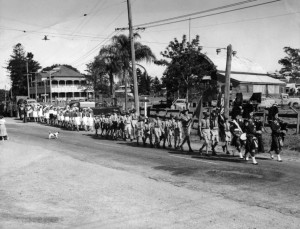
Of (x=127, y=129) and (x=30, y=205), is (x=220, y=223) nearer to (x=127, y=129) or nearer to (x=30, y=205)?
(x=30, y=205)

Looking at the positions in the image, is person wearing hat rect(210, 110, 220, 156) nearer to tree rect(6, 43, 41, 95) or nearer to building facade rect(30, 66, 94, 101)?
building facade rect(30, 66, 94, 101)

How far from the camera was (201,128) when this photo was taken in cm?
1756

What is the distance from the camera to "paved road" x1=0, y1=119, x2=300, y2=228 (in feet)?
27.7

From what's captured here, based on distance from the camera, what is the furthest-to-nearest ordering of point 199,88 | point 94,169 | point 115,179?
point 199,88, point 94,169, point 115,179

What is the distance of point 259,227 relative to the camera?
777 centimetres

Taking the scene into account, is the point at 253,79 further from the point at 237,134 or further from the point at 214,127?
the point at 237,134

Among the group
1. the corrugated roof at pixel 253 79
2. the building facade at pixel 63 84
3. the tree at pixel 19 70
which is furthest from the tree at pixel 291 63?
the tree at pixel 19 70

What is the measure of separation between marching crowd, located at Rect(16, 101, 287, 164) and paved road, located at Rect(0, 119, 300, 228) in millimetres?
851

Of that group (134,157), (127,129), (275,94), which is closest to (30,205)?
(134,157)

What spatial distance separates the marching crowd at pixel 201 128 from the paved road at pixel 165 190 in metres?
0.85

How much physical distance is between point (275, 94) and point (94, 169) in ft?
147

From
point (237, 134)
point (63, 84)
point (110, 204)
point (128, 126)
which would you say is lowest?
point (110, 204)

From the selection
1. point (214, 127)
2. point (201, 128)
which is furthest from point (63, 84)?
point (214, 127)

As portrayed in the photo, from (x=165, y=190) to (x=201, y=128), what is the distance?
22.4ft
